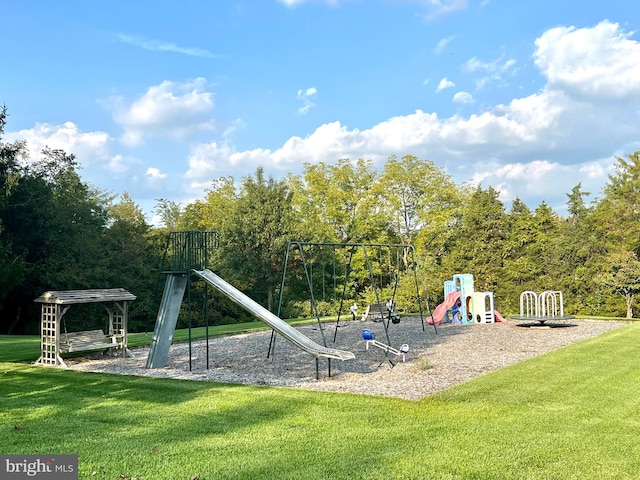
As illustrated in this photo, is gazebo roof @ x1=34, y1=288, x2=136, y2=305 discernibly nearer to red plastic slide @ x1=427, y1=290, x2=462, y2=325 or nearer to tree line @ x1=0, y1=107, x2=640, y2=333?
tree line @ x1=0, y1=107, x2=640, y2=333

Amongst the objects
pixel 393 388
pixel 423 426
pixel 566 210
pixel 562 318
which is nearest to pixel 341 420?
pixel 423 426

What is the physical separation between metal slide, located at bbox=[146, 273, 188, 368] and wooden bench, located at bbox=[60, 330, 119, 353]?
1.67m

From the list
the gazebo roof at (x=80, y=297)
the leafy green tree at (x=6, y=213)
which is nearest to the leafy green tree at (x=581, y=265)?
the gazebo roof at (x=80, y=297)

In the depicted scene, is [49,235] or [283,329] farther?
[49,235]

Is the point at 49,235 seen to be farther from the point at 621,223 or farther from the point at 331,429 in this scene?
the point at 621,223

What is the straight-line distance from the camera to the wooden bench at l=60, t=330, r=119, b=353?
10633 mm

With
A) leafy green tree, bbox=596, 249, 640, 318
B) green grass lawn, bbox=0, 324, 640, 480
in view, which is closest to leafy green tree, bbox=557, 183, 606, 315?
leafy green tree, bbox=596, 249, 640, 318

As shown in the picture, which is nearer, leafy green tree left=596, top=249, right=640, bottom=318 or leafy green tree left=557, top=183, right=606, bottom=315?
leafy green tree left=596, top=249, right=640, bottom=318

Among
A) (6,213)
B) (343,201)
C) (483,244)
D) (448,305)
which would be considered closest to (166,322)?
(448,305)

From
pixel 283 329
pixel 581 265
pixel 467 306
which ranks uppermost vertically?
pixel 581 265

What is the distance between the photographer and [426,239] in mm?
31156

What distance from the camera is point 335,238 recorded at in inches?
1241

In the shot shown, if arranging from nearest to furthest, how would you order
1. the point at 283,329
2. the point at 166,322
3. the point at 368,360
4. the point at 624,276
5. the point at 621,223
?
the point at 283,329, the point at 166,322, the point at 368,360, the point at 624,276, the point at 621,223

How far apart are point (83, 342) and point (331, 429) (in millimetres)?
7467
